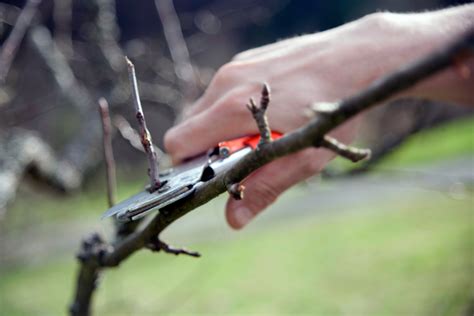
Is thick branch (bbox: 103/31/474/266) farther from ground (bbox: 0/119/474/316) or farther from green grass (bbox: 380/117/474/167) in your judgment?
green grass (bbox: 380/117/474/167)

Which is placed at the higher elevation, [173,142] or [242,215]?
[173,142]

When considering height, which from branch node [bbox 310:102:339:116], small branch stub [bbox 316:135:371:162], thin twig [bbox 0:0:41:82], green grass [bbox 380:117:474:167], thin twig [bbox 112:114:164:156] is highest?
thin twig [bbox 0:0:41:82]

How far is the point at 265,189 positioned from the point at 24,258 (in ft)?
12.7

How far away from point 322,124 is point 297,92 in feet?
1.80

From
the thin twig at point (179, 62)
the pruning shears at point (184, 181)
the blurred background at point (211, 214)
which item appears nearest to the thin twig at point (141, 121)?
the pruning shears at point (184, 181)

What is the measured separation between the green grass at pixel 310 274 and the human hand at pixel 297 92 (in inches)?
38.6

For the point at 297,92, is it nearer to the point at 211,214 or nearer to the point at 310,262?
the point at 310,262

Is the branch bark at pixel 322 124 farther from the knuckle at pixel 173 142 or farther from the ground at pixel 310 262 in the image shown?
the ground at pixel 310 262

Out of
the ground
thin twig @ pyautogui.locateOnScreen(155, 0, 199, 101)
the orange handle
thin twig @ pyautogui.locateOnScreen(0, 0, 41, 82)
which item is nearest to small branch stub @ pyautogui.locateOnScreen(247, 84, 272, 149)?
the orange handle

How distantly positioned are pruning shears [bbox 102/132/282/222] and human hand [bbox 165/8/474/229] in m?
0.04

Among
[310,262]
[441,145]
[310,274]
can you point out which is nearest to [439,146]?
[441,145]

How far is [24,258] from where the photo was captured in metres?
4.36

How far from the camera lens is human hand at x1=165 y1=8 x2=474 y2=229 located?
3.25ft

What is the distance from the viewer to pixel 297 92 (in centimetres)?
100
